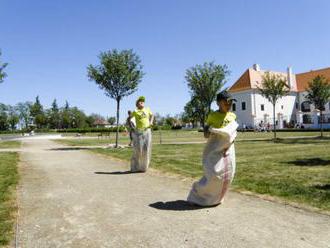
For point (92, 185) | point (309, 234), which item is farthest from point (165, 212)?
point (92, 185)

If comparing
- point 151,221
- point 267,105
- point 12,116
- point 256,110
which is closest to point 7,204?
point 151,221

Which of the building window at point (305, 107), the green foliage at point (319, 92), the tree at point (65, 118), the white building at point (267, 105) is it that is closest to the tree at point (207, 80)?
the green foliage at point (319, 92)

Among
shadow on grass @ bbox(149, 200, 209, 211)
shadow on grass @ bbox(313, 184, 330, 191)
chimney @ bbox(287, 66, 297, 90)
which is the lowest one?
shadow on grass @ bbox(313, 184, 330, 191)

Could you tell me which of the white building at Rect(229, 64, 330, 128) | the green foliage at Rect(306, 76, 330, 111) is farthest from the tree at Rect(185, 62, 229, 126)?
the white building at Rect(229, 64, 330, 128)

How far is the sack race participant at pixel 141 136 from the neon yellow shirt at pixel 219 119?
4203mm

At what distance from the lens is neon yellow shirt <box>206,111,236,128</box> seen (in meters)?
5.36

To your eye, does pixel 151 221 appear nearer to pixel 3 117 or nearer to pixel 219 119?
pixel 219 119

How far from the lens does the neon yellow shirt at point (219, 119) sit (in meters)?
5.36

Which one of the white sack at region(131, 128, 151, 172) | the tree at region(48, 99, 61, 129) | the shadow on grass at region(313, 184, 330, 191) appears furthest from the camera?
the tree at region(48, 99, 61, 129)

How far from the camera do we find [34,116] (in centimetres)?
11794

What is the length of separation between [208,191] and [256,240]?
1545mm

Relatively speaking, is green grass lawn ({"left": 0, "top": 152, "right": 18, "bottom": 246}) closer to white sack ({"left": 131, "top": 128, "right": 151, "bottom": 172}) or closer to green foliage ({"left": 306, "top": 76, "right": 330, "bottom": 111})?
white sack ({"left": 131, "top": 128, "right": 151, "bottom": 172})

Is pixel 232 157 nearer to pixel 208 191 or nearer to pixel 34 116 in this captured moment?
pixel 208 191

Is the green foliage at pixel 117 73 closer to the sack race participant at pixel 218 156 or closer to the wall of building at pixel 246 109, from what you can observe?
the sack race participant at pixel 218 156
